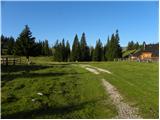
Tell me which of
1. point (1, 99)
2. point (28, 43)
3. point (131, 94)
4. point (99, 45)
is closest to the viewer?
point (1, 99)

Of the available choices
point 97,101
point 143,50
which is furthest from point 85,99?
point 143,50

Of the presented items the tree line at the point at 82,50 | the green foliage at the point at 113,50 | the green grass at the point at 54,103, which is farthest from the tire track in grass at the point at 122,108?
the green foliage at the point at 113,50

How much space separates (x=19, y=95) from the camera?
15.5 m

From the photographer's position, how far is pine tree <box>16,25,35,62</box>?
6869 centimetres

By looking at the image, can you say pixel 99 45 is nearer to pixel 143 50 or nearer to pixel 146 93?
pixel 143 50

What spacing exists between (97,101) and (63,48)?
339ft

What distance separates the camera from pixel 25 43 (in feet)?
225

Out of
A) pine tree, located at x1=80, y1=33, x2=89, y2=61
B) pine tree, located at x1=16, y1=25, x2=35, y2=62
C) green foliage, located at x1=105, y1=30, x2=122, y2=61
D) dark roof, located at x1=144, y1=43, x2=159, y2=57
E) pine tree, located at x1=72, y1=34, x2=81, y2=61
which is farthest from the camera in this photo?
pine tree, located at x1=80, y1=33, x2=89, y2=61

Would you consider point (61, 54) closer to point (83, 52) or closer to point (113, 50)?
point (83, 52)

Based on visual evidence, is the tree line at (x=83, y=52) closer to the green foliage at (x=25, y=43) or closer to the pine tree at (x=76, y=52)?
the pine tree at (x=76, y=52)

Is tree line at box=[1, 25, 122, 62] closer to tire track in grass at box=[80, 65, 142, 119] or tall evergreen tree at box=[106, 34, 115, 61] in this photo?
tall evergreen tree at box=[106, 34, 115, 61]

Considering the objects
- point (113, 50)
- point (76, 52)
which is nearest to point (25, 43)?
point (113, 50)

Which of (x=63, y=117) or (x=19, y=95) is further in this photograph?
(x=19, y=95)

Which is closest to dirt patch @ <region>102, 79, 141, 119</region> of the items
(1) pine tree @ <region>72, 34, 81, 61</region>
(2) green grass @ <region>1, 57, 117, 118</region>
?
(2) green grass @ <region>1, 57, 117, 118</region>
